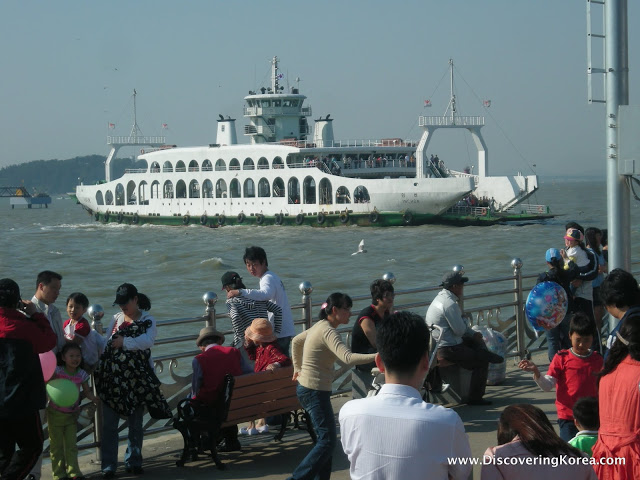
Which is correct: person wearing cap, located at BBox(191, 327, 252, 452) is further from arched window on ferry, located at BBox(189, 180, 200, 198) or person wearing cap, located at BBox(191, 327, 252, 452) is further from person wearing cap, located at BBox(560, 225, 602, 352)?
arched window on ferry, located at BBox(189, 180, 200, 198)

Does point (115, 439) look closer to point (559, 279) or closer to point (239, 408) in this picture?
point (239, 408)

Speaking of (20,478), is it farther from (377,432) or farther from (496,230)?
(496,230)

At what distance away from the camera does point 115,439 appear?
581 centimetres

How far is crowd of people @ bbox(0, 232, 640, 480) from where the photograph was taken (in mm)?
3037

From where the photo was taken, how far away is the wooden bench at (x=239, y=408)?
5.86 metres

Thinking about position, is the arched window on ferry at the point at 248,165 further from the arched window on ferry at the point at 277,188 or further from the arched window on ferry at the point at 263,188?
the arched window on ferry at the point at 277,188

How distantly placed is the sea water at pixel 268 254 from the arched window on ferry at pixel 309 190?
2464mm

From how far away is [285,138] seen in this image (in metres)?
55.4

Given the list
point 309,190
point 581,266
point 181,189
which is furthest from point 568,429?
point 181,189

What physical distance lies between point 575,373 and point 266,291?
100 inches

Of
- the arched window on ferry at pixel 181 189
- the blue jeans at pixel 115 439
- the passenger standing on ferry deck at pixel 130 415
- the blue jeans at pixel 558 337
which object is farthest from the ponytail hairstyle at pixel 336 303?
the arched window on ferry at pixel 181 189

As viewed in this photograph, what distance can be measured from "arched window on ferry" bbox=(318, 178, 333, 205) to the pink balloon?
4187cm

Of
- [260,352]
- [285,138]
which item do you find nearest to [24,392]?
[260,352]

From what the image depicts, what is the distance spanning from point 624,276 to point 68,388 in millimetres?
3212
